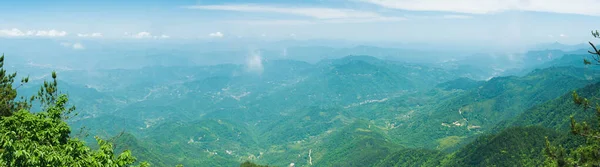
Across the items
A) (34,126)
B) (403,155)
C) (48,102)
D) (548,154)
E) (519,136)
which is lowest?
(403,155)

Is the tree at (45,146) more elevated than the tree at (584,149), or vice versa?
the tree at (45,146)

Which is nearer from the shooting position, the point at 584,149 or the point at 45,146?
the point at 45,146

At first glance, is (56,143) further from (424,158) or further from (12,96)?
(424,158)

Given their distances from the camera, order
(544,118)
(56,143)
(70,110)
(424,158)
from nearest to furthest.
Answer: (56,143) < (70,110) < (424,158) < (544,118)

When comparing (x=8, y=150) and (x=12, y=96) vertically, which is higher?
(x=8, y=150)

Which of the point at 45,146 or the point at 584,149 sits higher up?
the point at 45,146

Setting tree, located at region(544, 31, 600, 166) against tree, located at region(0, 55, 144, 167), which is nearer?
tree, located at region(0, 55, 144, 167)

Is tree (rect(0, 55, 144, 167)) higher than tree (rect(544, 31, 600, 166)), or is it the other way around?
tree (rect(0, 55, 144, 167))

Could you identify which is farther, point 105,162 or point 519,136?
point 519,136

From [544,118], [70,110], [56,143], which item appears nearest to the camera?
[56,143]

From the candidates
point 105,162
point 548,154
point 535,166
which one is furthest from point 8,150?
point 535,166

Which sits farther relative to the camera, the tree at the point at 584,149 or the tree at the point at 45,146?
the tree at the point at 584,149
